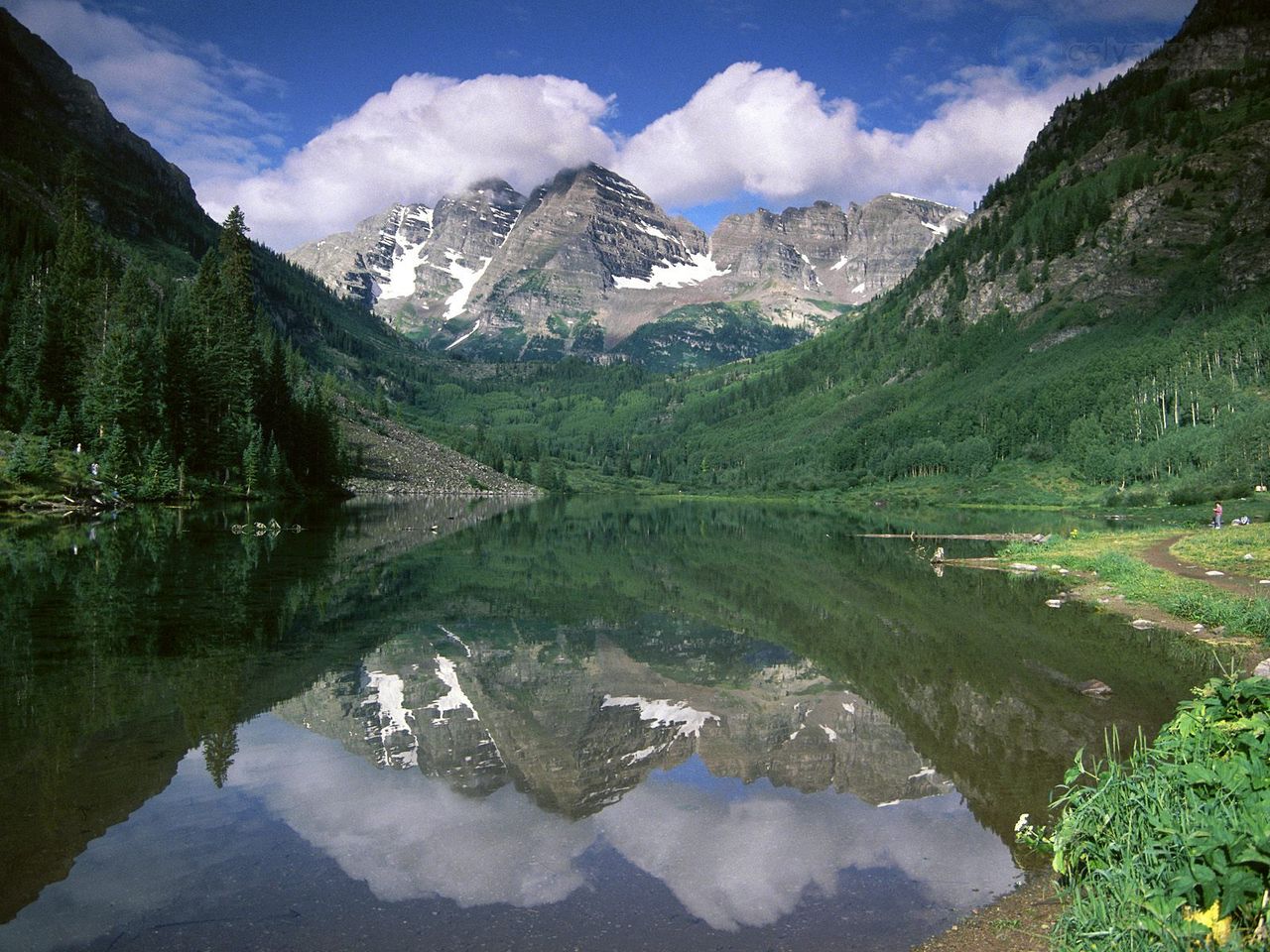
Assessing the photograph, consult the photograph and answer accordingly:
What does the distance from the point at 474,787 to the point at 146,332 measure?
9679cm

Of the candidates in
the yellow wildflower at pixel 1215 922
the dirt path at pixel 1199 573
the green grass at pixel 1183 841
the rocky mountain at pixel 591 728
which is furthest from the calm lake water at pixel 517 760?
the dirt path at pixel 1199 573

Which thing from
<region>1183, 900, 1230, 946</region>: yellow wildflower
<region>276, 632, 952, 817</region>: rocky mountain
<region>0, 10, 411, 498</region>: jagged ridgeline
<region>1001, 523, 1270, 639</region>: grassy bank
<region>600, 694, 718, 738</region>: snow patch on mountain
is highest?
<region>0, 10, 411, 498</region>: jagged ridgeline

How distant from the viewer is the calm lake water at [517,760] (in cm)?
1059

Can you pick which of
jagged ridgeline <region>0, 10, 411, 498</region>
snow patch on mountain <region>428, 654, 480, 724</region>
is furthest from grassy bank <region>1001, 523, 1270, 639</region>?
jagged ridgeline <region>0, 10, 411, 498</region>

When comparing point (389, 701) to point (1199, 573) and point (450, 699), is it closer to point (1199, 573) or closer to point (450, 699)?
point (450, 699)

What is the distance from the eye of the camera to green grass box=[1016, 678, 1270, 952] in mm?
6973

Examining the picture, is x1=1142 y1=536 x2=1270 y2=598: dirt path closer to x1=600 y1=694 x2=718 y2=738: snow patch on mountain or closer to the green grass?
x1=600 y1=694 x2=718 y2=738: snow patch on mountain

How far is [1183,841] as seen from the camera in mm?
7910

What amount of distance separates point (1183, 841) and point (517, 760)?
12.3 meters

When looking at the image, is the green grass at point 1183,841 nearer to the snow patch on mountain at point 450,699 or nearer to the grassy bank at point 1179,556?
the snow patch on mountain at point 450,699

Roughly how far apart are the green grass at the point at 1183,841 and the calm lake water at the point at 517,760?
91.9 inches

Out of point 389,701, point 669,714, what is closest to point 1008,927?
point 669,714

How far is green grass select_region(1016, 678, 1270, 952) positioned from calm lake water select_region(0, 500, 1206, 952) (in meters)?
2.33

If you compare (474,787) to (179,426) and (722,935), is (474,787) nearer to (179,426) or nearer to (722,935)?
(722,935)
